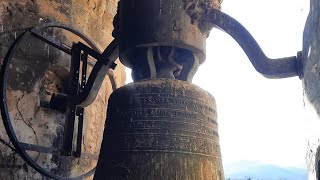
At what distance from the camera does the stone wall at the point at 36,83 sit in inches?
127

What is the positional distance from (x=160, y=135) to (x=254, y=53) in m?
0.71

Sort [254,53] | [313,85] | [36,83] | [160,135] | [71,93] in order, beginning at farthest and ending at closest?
[36,83]
[71,93]
[254,53]
[160,135]
[313,85]

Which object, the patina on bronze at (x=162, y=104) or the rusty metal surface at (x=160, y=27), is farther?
the rusty metal surface at (x=160, y=27)

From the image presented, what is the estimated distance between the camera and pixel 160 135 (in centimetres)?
212

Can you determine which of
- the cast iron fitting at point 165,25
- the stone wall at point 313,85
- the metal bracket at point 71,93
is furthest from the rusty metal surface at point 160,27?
the stone wall at point 313,85

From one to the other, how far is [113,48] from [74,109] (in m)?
Answer: 0.76

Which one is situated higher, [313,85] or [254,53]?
[254,53]

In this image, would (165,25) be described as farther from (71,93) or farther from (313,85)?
(71,93)

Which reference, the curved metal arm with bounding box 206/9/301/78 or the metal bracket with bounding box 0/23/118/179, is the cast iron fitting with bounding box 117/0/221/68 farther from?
the metal bracket with bounding box 0/23/118/179

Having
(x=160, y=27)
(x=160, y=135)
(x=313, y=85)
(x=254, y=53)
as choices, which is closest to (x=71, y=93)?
(x=160, y=27)

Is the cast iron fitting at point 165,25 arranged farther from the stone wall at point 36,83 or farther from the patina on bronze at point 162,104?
the stone wall at point 36,83

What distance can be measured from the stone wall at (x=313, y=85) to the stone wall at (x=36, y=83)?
2.27 meters

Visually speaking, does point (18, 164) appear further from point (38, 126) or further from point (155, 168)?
point (155, 168)

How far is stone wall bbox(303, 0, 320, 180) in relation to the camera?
159 centimetres
